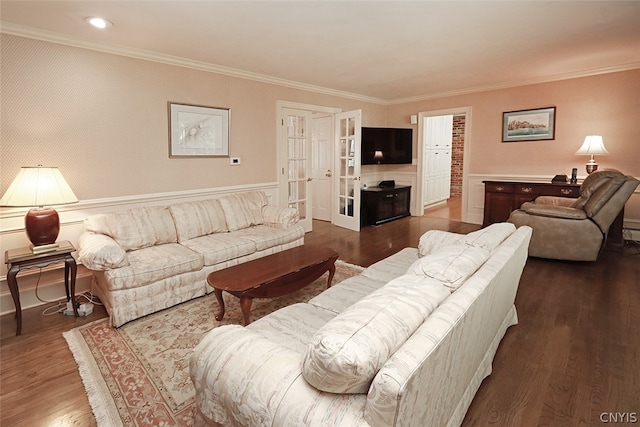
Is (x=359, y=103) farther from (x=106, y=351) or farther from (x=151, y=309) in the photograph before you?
(x=106, y=351)

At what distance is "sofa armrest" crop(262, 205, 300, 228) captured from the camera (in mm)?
4121

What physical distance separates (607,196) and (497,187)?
1795 mm

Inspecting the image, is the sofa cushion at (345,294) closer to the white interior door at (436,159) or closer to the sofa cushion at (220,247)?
the sofa cushion at (220,247)

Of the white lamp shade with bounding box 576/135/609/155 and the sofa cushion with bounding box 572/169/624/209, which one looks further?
the white lamp shade with bounding box 576/135/609/155

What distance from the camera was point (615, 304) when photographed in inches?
115

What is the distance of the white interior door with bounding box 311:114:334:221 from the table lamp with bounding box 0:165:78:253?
4325mm

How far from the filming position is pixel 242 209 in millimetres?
4098

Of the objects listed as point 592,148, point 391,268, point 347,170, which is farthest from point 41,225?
point 592,148

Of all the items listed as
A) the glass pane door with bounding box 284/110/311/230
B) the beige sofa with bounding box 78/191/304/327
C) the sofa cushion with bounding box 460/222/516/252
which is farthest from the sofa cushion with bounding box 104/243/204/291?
the glass pane door with bounding box 284/110/311/230

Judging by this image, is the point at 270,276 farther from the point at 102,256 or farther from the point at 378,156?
the point at 378,156

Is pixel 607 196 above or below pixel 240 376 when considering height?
above

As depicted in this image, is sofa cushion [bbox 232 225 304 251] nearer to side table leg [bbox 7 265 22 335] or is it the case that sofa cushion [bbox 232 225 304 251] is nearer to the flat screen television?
side table leg [bbox 7 265 22 335]

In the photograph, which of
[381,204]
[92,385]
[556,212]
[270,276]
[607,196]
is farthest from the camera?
[381,204]

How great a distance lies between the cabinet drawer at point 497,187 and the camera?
5.39 m
